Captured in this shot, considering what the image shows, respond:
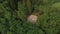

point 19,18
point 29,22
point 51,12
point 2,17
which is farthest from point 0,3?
point 51,12

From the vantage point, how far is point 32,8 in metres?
2.63

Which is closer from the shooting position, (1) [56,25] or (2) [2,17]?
(1) [56,25]

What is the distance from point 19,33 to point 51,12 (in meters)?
0.57

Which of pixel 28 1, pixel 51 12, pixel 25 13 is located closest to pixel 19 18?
pixel 25 13

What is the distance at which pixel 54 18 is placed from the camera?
2.38m

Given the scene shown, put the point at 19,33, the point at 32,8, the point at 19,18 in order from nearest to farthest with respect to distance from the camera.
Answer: the point at 19,33
the point at 19,18
the point at 32,8

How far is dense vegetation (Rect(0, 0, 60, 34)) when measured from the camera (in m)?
2.28

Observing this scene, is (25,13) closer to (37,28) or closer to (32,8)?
(32,8)

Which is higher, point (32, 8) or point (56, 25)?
point (32, 8)

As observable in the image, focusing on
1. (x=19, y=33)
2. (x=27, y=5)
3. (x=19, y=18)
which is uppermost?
(x=27, y=5)

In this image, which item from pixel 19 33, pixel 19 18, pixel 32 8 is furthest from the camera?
pixel 32 8

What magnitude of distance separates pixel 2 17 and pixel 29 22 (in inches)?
16.3

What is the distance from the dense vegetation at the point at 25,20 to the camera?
2.28 metres

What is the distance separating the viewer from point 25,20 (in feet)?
7.92
